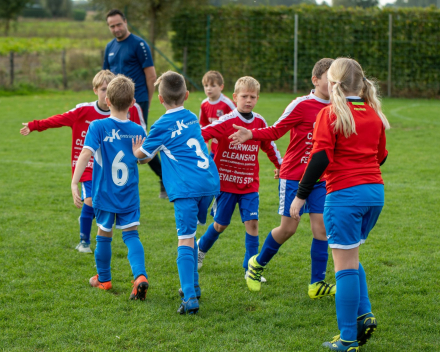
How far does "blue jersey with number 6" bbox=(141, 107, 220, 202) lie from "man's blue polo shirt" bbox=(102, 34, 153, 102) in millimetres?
3383

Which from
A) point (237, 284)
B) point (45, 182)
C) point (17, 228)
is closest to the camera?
point (237, 284)

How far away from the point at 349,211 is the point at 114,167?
1.91 metres

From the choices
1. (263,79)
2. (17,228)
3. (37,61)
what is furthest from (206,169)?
(37,61)

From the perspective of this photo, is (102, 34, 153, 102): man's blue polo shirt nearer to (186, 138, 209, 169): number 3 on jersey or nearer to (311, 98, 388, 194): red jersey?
(186, 138, 209, 169): number 3 on jersey

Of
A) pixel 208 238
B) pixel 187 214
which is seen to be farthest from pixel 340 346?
pixel 208 238

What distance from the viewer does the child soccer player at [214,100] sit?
6.19m

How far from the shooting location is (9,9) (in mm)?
41875

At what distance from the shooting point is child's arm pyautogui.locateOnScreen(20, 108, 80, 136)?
486 centimetres

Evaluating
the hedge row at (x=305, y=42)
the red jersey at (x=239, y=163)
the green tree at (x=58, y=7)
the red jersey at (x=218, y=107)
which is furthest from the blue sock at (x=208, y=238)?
the green tree at (x=58, y=7)

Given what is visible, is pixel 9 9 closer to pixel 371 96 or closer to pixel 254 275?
pixel 254 275

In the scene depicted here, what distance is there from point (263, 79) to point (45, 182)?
584 inches

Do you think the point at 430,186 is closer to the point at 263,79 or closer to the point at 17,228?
the point at 17,228

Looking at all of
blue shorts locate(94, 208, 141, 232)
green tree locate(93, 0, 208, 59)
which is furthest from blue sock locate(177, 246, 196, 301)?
green tree locate(93, 0, 208, 59)

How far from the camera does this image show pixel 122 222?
162 inches
